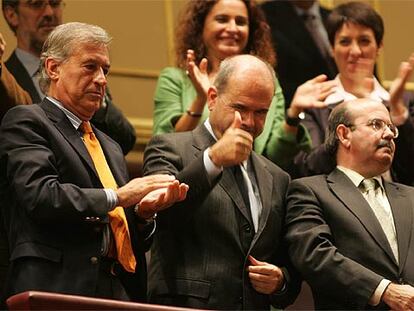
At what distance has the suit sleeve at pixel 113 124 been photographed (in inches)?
114

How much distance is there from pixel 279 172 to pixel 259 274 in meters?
0.32

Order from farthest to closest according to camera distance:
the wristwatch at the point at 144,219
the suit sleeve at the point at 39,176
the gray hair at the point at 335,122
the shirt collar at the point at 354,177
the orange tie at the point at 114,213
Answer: the gray hair at the point at 335,122 < the shirt collar at the point at 354,177 < the wristwatch at the point at 144,219 < the orange tie at the point at 114,213 < the suit sleeve at the point at 39,176

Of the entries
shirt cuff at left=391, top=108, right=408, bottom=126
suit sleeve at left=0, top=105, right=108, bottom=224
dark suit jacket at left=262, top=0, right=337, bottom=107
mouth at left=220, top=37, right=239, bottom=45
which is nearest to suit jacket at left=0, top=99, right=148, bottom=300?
suit sleeve at left=0, top=105, right=108, bottom=224

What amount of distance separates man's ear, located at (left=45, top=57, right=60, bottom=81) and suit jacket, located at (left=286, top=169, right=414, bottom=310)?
64 cm

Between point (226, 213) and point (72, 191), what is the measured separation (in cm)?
42

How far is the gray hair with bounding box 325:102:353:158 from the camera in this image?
2908 mm

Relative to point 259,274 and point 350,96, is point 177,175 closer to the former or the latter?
point 259,274

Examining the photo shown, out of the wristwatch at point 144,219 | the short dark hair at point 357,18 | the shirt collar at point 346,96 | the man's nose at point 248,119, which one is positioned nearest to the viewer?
the wristwatch at point 144,219

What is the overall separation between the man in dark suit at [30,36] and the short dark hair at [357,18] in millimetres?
747

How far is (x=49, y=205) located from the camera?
2.27 m

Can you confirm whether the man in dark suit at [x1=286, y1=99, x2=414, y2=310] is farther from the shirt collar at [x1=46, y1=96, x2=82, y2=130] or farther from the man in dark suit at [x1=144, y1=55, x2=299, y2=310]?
the shirt collar at [x1=46, y1=96, x2=82, y2=130]

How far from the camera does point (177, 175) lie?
2.50 meters

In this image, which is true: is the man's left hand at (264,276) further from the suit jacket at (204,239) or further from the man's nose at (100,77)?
the man's nose at (100,77)

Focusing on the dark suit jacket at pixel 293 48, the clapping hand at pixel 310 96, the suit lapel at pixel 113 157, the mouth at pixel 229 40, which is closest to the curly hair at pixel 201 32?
the mouth at pixel 229 40
